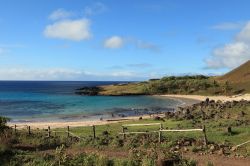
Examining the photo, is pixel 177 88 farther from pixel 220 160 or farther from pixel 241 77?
pixel 220 160

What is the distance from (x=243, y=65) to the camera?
537ft

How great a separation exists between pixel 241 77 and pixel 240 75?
388 cm

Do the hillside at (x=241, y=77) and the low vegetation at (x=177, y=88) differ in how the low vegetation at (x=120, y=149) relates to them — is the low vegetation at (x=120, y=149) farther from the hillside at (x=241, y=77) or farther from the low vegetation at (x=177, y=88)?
the low vegetation at (x=177, y=88)

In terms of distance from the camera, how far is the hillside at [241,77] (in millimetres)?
135688

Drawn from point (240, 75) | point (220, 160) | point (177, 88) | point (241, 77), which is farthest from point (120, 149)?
point (177, 88)

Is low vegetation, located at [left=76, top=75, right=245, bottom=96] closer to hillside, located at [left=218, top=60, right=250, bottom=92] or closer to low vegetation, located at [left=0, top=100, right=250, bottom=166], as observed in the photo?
hillside, located at [left=218, top=60, right=250, bottom=92]

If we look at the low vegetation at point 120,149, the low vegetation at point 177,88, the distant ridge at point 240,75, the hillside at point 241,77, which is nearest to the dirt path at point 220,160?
the low vegetation at point 120,149

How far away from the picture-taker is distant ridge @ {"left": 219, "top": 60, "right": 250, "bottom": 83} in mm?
144950

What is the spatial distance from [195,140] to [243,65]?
Answer: 464 ft

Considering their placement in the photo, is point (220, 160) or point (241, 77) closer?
point (220, 160)

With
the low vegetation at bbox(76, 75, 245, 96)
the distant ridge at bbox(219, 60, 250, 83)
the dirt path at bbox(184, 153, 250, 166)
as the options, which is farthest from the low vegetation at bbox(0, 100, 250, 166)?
the distant ridge at bbox(219, 60, 250, 83)

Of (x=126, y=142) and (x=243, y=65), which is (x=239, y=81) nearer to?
(x=243, y=65)

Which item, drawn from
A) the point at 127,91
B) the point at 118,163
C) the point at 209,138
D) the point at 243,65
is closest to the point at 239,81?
the point at 243,65

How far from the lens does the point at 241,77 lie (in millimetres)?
148625
